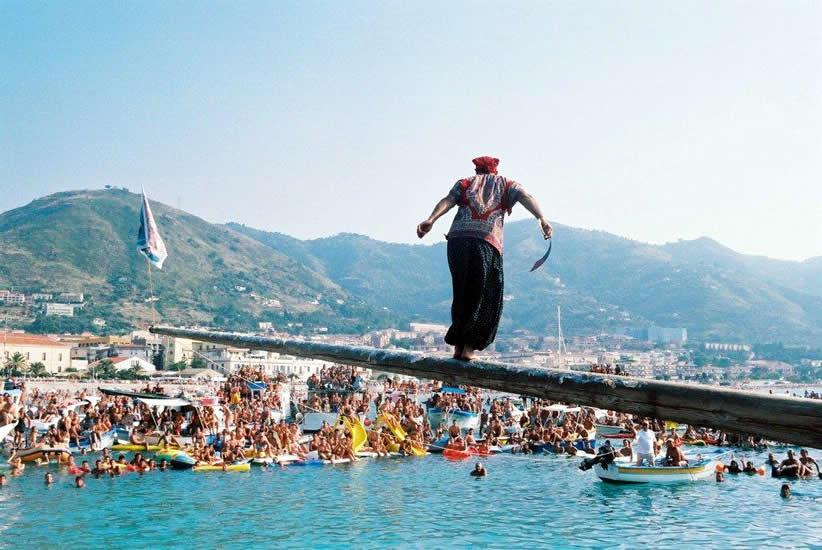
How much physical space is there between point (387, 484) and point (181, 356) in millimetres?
110799

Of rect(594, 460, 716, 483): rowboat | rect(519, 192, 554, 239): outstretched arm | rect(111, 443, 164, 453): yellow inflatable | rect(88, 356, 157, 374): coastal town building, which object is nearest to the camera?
rect(519, 192, 554, 239): outstretched arm

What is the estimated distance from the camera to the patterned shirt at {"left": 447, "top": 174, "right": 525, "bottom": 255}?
13.4ft

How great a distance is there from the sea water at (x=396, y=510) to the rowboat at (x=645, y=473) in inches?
15.2

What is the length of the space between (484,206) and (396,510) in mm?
18552

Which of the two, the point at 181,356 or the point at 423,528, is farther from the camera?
the point at 181,356

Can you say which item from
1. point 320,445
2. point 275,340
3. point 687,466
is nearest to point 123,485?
point 320,445

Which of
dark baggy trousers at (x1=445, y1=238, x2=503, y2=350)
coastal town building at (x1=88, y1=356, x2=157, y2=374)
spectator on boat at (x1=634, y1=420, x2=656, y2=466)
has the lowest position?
coastal town building at (x1=88, y1=356, x2=157, y2=374)

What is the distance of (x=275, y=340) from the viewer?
197 inches

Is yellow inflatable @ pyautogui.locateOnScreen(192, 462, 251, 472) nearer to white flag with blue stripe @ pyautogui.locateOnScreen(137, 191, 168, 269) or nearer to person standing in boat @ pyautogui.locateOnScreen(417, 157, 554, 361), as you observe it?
white flag with blue stripe @ pyautogui.locateOnScreen(137, 191, 168, 269)

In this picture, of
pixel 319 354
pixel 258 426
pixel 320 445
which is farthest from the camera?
pixel 258 426

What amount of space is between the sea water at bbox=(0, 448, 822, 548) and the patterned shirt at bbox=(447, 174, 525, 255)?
14276 mm

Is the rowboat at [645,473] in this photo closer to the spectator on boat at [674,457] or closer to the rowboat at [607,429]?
the spectator on boat at [674,457]

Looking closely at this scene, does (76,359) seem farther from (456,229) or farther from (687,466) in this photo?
(456,229)

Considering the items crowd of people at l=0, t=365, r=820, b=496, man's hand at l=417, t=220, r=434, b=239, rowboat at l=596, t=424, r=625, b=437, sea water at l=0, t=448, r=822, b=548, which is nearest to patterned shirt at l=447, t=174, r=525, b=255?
man's hand at l=417, t=220, r=434, b=239
